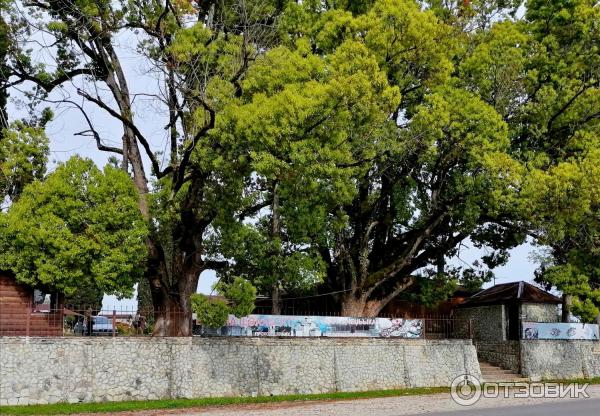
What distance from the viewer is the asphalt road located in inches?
576

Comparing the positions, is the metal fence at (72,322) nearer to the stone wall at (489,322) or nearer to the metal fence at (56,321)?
the metal fence at (56,321)

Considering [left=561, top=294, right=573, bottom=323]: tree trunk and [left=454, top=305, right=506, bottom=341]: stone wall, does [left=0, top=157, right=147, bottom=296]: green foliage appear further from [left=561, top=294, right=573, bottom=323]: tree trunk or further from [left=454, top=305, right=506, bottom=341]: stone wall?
[left=561, top=294, right=573, bottom=323]: tree trunk

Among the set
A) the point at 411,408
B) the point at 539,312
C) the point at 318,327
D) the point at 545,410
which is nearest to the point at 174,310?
the point at 318,327

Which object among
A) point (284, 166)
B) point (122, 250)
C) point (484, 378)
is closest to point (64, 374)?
point (122, 250)

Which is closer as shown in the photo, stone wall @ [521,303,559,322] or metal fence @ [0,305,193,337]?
metal fence @ [0,305,193,337]

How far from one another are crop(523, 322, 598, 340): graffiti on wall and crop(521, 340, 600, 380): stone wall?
203mm

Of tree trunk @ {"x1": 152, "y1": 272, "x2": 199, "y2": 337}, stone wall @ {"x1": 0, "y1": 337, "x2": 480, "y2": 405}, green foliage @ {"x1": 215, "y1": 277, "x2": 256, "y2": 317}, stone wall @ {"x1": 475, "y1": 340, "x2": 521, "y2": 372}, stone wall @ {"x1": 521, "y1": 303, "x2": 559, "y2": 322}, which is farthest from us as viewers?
stone wall @ {"x1": 521, "y1": 303, "x2": 559, "y2": 322}

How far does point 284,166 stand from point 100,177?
5.22 meters

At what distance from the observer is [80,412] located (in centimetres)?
1627

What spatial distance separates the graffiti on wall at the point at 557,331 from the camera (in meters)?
26.8

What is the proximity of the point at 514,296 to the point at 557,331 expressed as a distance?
2.41m

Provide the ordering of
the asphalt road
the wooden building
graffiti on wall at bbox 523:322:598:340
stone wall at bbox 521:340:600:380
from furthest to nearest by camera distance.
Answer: graffiti on wall at bbox 523:322:598:340
stone wall at bbox 521:340:600:380
the wooden building
the asphalt road

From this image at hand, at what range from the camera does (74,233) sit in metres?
18.2

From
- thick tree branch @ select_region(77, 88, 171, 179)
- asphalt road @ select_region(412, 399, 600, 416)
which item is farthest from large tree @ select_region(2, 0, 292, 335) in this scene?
asphalt road @ select_region(412, 399, 600, 416)
